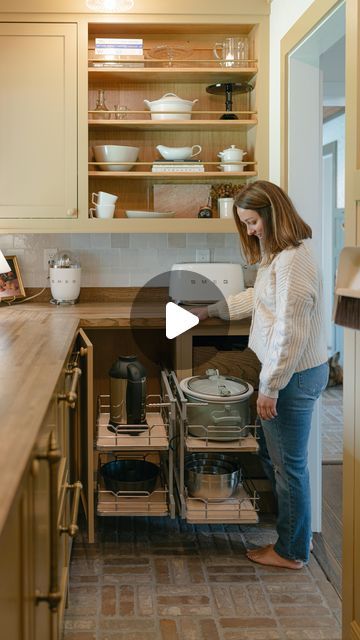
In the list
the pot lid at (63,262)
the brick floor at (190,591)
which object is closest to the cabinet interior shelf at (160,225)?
the pot lid at (63,262)

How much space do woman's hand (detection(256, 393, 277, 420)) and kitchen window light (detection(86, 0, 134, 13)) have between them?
1.90m

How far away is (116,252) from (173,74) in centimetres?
96

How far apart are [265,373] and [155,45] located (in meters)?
2.05

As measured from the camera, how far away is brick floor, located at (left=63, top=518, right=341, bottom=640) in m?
2.28

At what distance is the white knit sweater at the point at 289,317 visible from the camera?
2.35m

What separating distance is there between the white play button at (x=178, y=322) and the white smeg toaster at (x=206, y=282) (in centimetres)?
13

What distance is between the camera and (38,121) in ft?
11.1

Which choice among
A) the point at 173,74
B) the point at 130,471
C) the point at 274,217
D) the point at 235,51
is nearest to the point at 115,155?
the point at 173,74

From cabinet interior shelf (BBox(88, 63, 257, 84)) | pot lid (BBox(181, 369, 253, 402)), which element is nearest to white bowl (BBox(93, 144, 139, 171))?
cabinet interior shelf (BBox(88, 63, 257, 84))

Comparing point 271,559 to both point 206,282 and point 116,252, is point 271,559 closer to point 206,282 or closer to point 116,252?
point 206,282

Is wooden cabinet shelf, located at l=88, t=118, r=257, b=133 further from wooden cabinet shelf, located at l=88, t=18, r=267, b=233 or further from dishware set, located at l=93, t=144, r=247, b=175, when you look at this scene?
dishware set, located at l=93, t=144, r=247, b=175

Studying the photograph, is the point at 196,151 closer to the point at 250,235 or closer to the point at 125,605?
the point at 250,235

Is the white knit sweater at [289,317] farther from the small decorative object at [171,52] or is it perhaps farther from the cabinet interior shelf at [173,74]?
the small decorative object at [171,52]
